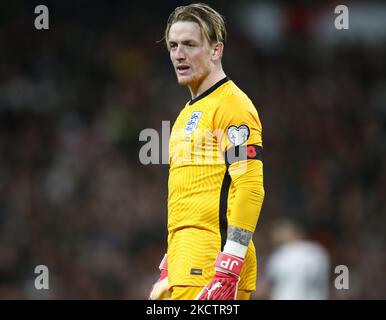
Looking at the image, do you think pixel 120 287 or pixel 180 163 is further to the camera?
pixel 120 287

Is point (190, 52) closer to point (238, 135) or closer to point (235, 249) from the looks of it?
point (238, 135)

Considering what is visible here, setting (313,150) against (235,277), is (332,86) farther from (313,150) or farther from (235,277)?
(235,277)

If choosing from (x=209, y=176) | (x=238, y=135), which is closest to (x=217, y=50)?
(x=238, y=135)

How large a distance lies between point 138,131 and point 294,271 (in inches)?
247

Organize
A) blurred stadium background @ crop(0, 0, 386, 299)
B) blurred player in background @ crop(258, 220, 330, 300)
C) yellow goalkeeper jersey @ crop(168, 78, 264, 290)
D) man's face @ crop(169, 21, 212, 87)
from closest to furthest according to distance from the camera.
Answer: yellow goalkeeper jersey @ crop(168, 78, 264, 290) → man's face @ crop(169, 21, 212, 87) → blurred player in background @ crop(258, 220, 330, 300) → blurred stadium background @ crop(0, 0, 386, 299)

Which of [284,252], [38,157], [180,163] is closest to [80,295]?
[38,157]

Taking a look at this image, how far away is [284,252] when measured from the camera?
9.64 m

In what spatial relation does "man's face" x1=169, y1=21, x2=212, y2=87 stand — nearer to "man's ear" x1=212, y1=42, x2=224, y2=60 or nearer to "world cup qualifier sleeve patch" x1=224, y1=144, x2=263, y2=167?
"man's ear" x1=212, y1=42, x2=224, y2=60

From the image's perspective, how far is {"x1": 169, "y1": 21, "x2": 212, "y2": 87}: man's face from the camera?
4.82 m

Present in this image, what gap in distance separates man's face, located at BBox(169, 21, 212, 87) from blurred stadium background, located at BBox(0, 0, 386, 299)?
308 inches

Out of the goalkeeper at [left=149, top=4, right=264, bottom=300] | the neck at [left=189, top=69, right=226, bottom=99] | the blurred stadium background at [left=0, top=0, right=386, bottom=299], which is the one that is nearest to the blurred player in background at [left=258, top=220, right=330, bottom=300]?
the blurred stadium background at [left=0, top=0, right=386, bottom=299]

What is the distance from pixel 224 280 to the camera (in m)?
4.48

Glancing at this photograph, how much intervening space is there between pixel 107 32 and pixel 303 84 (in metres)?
3.81

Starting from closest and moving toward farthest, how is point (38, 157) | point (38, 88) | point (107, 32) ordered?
point (38, 157), point (38, 88), point (107, 32)
